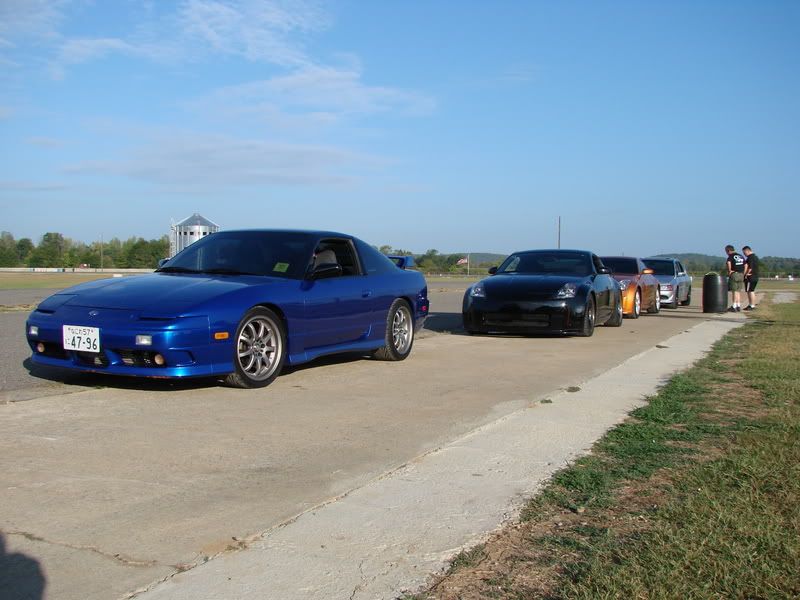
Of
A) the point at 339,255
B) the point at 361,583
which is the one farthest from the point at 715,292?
the point at 361,583

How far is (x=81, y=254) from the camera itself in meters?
92.7

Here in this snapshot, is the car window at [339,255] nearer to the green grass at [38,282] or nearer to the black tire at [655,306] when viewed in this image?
the black tire at [655,306]

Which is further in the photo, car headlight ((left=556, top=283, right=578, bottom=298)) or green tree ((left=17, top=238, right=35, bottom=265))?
green tree ((left=17, top=238, right=35, bottom=265))

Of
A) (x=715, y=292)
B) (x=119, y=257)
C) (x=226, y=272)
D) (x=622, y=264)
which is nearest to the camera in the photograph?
(x=226, y=272)

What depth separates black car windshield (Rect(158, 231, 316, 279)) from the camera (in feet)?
22.8

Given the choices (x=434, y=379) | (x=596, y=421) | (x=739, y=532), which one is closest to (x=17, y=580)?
(x=739, y=532)

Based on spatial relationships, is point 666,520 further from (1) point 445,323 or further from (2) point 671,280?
(2) point 671,280

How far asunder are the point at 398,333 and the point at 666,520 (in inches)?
210

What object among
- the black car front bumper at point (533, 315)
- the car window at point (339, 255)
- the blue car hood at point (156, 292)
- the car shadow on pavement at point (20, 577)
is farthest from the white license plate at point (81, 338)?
the black car front bumper at point (533, 315)

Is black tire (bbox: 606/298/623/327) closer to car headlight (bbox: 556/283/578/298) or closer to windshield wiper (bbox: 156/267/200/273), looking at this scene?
car headlight (bbox: 556/283/578/298)

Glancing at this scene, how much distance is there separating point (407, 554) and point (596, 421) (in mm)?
2712

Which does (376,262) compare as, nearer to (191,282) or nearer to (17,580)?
(191,282)

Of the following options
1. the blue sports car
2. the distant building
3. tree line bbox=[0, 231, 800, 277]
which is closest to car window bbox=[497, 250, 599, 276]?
the blue sports car

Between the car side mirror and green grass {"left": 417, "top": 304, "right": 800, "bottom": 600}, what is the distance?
3.02m
